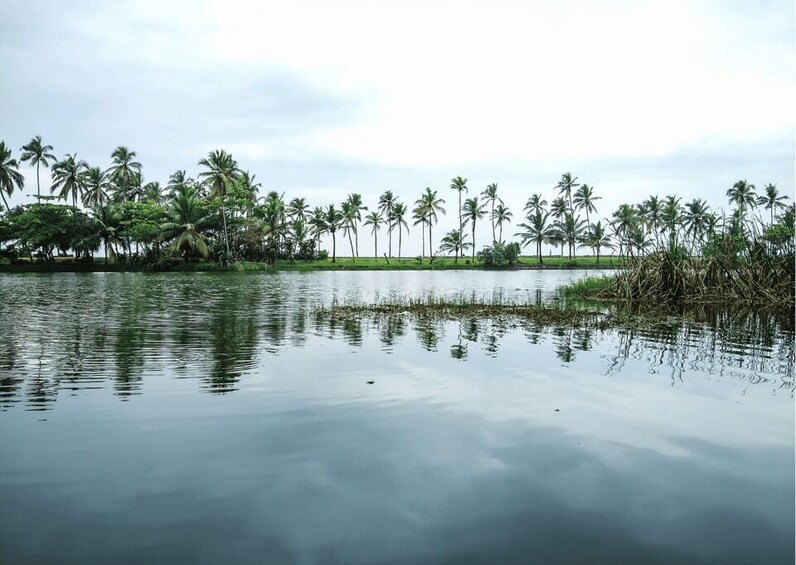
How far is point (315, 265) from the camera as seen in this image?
9481cm

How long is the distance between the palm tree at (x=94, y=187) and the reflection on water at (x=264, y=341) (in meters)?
73.4

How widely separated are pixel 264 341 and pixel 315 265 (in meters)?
81.2

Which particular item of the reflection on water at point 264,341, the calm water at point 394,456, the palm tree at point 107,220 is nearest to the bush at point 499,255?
the palm tree at point 107,220

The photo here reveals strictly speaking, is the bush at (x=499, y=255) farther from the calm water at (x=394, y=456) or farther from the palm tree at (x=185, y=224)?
the calm water at (x=394, y=456)

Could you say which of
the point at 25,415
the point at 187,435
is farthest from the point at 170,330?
the point at 187,435

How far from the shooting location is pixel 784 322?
729 inches

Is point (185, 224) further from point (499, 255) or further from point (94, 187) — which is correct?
point (499, 255)

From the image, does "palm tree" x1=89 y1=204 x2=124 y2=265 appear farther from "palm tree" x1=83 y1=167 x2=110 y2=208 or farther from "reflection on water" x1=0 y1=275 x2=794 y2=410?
"reflection on water" x1=0 y1=275 x2=794 y2=410

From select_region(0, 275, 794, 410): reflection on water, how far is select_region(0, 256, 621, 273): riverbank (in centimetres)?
5881

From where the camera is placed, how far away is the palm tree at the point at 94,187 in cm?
8669

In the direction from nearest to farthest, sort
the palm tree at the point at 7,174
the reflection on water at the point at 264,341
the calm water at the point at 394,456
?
the calm water at the point at 394,456
the reflection on water at the point at 264,341
the palm tree at the point at 7,174

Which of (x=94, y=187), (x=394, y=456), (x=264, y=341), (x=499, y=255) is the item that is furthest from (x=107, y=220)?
(x=394, y=456)

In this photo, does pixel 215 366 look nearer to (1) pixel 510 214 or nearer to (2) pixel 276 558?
(2) pixel 276 558

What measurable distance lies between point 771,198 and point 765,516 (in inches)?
4955
